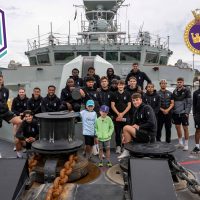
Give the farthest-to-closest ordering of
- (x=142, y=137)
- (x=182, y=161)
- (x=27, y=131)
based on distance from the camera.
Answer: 1. (x=27, y=131)
2. (x=182, y=161)
3. (x=142, y=137)

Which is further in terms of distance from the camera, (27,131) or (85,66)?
(85,66)

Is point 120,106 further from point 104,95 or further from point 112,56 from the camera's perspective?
point 112,56

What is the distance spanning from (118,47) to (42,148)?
300 inches

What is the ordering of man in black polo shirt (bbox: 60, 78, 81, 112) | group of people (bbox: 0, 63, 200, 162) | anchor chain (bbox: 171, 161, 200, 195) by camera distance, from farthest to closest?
man in black polo shirt (bbox: 60, 78, 81, 112)
group of people (bbox: 0, 63, 200, 162)
anchor chain (bbox: 171, 161, 200, 195)

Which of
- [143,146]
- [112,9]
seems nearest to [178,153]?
[143,146]

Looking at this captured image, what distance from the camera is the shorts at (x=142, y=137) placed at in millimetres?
3463

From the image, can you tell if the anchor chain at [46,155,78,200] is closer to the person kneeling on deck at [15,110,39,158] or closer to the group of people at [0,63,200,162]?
the group of people at [0,63,200,162]

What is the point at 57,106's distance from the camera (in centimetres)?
504

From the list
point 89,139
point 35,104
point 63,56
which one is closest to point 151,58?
point 63,56

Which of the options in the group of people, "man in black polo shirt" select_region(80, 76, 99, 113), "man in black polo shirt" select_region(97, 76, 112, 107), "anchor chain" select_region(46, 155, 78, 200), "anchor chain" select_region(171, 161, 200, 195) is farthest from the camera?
"man in black polo shirt" select_region(97, 76, 112, 107)

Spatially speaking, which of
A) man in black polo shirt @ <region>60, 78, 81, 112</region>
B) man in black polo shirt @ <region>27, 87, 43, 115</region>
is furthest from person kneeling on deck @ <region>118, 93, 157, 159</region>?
man in black polo shirt @ <region>27, 87, 43, 115</region>

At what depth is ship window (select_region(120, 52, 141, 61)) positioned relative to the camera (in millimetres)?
10195

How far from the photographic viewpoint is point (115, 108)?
188 inches

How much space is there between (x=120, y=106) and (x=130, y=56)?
5873 mm
